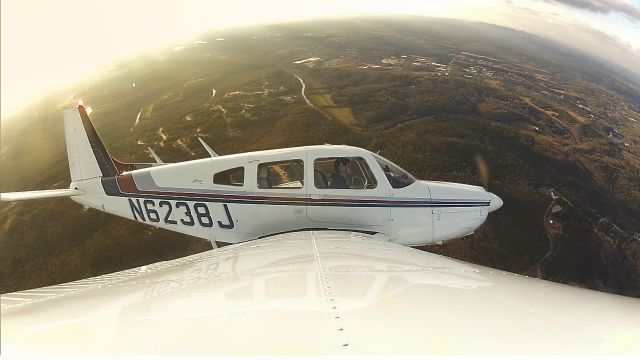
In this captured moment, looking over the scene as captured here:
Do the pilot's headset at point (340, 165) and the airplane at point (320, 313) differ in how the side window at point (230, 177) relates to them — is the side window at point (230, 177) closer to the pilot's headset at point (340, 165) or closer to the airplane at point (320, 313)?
the pilot's headset at point (340, 165)

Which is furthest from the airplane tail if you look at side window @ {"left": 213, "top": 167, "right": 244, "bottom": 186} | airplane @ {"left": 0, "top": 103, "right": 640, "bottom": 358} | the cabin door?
airplane @ {"left": 0, "top": 103, "right": 640, "bottom": 358}

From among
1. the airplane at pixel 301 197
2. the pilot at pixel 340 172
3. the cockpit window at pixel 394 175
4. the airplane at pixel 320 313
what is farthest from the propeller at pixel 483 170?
the airplane at pixel 320 313

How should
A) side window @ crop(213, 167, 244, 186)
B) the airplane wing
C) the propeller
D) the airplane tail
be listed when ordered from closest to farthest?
the airplane wing → side window @ crop(213, 167, 244, 186) → the airplane tail → the propeller

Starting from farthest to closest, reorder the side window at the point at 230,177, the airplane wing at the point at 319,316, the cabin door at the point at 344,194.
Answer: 1. the side window at the point at 230,177
2. the cabin door at the point at 344,194
3. the airplane wing at the point at 319,316

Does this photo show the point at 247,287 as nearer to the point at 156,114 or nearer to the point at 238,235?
the point at 238,235

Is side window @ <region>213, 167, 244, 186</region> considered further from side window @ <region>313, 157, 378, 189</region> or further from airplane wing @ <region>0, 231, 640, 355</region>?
airplane wing @ <region>0, 231, 640, 355</region>
